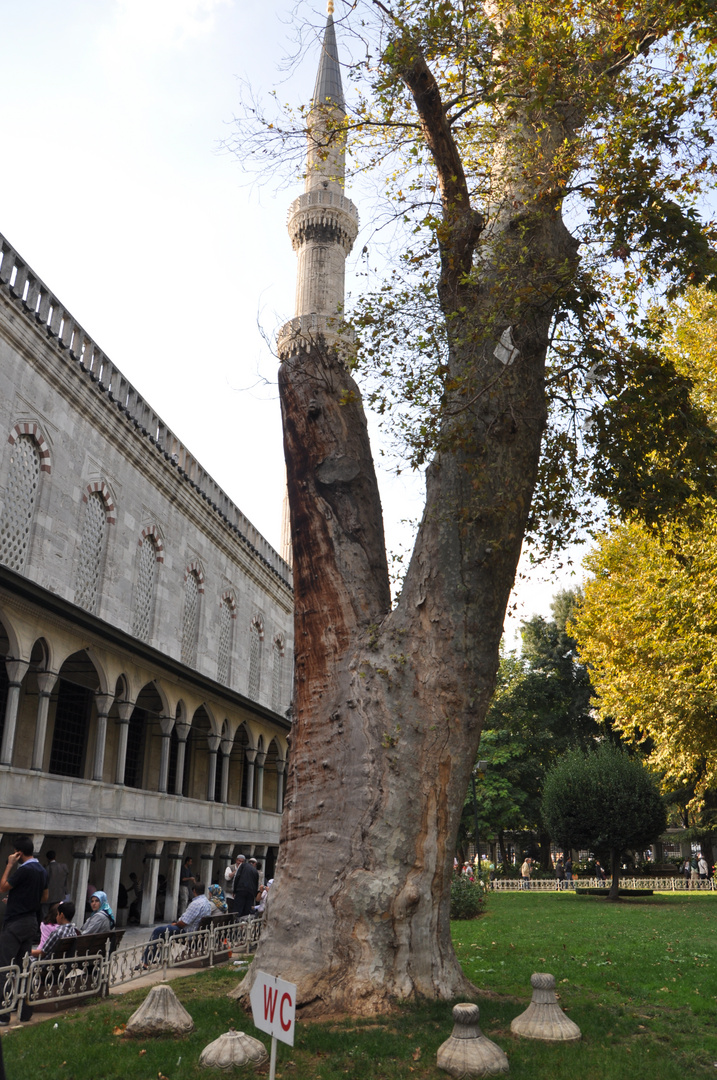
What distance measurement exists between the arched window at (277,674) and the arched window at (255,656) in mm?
2013

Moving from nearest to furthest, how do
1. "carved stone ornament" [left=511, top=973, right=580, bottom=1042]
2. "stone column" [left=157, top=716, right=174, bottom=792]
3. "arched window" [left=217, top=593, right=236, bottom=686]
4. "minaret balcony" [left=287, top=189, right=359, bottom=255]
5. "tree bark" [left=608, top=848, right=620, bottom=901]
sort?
"carved stone ornament" [left=511, top=973, right=580, bottom=1042] → "stone column" [left=157, top=716, right=174, bottom=792] → "tree bark" [left=608, top=848, right=620, bottom=901] → "arched window" [left=217, top=593, right=236, bottom=686] → "minaret balcony" [left=287, top=189, right=359, bottom=255]

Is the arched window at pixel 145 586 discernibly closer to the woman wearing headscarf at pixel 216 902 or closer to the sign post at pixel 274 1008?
the woman wearing headscarf at pixel 216 902

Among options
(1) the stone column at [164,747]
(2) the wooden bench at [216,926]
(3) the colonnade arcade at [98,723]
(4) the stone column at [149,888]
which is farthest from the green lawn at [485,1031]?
(1) the stone column at [164,747]

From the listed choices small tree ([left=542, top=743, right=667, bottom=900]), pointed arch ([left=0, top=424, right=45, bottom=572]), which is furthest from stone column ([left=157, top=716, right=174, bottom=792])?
small tree ([left=542, top=743, right=667, bottom=900])

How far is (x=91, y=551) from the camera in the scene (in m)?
20.1

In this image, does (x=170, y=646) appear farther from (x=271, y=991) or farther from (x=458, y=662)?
(x=271, y=991)

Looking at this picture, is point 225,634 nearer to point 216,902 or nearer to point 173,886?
point 173,886

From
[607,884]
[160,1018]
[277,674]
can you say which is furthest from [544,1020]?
[607,884]

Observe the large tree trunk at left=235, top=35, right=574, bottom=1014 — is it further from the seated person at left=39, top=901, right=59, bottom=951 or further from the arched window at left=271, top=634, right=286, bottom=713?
the arched window at left=271, top=634, right=286, bottom=713

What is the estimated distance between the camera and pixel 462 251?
364 inches

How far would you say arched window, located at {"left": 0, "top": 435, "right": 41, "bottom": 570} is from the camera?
53.6 ft

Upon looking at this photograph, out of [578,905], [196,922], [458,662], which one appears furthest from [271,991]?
[578,905]

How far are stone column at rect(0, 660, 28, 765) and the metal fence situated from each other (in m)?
4.33

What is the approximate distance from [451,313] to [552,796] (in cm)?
2339
